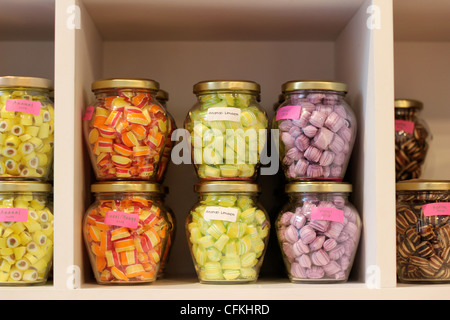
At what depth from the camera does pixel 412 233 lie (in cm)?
119

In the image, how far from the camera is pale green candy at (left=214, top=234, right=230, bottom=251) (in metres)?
1.13

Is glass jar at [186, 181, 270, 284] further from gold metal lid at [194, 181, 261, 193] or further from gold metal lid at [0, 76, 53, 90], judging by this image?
gold metal lid at [0, 76, 53, 90]

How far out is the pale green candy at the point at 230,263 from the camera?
1145 millimetres

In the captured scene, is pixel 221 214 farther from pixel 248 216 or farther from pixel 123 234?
pixel 123 234

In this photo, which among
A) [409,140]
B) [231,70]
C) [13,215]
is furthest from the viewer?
[231,70]

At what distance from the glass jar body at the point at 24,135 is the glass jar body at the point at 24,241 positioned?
2.0 inches

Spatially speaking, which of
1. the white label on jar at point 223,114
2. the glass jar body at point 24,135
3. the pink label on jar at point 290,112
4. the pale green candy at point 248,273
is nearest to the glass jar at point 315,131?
the pink label on jar at point 290,112

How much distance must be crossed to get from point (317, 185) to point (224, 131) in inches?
8.7

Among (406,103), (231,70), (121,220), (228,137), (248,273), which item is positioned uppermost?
(231,70)

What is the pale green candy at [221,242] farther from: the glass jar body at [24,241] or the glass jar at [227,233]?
the glass jar body at [24,241]

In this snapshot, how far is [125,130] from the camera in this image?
1143mm

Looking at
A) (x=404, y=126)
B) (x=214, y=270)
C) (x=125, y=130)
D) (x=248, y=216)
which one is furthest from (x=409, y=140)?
(x=125, y=130)

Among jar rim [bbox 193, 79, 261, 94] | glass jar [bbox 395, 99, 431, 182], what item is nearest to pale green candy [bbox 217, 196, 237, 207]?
jar rim [bbox 193, 79, 261, 94]
